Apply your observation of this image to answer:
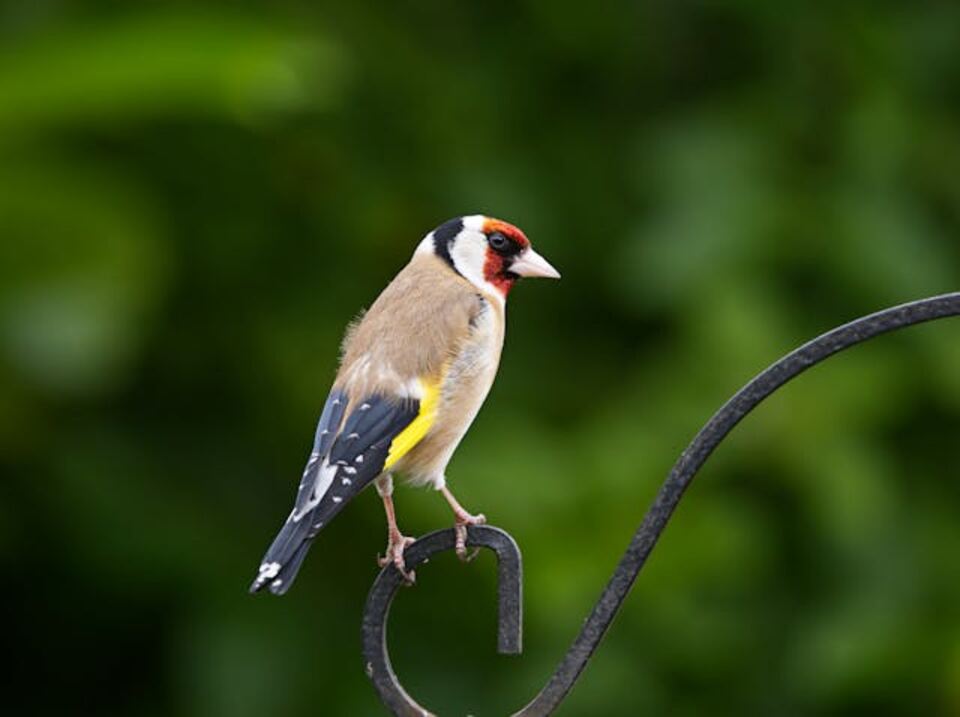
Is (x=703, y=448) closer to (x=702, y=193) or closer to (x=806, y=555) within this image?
(x=702, y=193)

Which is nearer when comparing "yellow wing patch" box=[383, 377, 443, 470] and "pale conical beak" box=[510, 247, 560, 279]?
"yellow wing patch" box=[383, 377, 443, 470]

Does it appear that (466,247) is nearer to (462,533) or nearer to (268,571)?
(462,533)

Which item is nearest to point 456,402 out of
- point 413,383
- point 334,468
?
point 413,383

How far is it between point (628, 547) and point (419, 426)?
15.1 inches

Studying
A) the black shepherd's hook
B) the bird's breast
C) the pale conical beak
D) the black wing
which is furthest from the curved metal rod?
the pale conical beak

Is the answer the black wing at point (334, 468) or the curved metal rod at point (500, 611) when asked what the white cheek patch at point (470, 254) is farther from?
the curved metal rod at point (500, 611)

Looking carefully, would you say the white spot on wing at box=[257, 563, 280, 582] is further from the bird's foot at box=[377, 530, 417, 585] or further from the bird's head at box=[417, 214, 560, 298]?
the bird's head at box=[417, 214, 560, 298]

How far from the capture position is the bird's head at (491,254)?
9.09 feet

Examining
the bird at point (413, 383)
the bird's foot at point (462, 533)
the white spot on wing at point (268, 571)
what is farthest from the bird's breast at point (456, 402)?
the white spot on wing at point (268, 571)

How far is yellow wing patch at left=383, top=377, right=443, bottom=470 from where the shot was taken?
2465 mm

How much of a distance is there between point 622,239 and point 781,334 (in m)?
0.74

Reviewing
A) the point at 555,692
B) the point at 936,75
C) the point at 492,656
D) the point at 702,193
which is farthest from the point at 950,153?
the point at 555,692

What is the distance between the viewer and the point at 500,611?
2.35 m

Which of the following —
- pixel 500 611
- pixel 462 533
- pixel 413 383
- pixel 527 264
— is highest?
pixel 527 264
